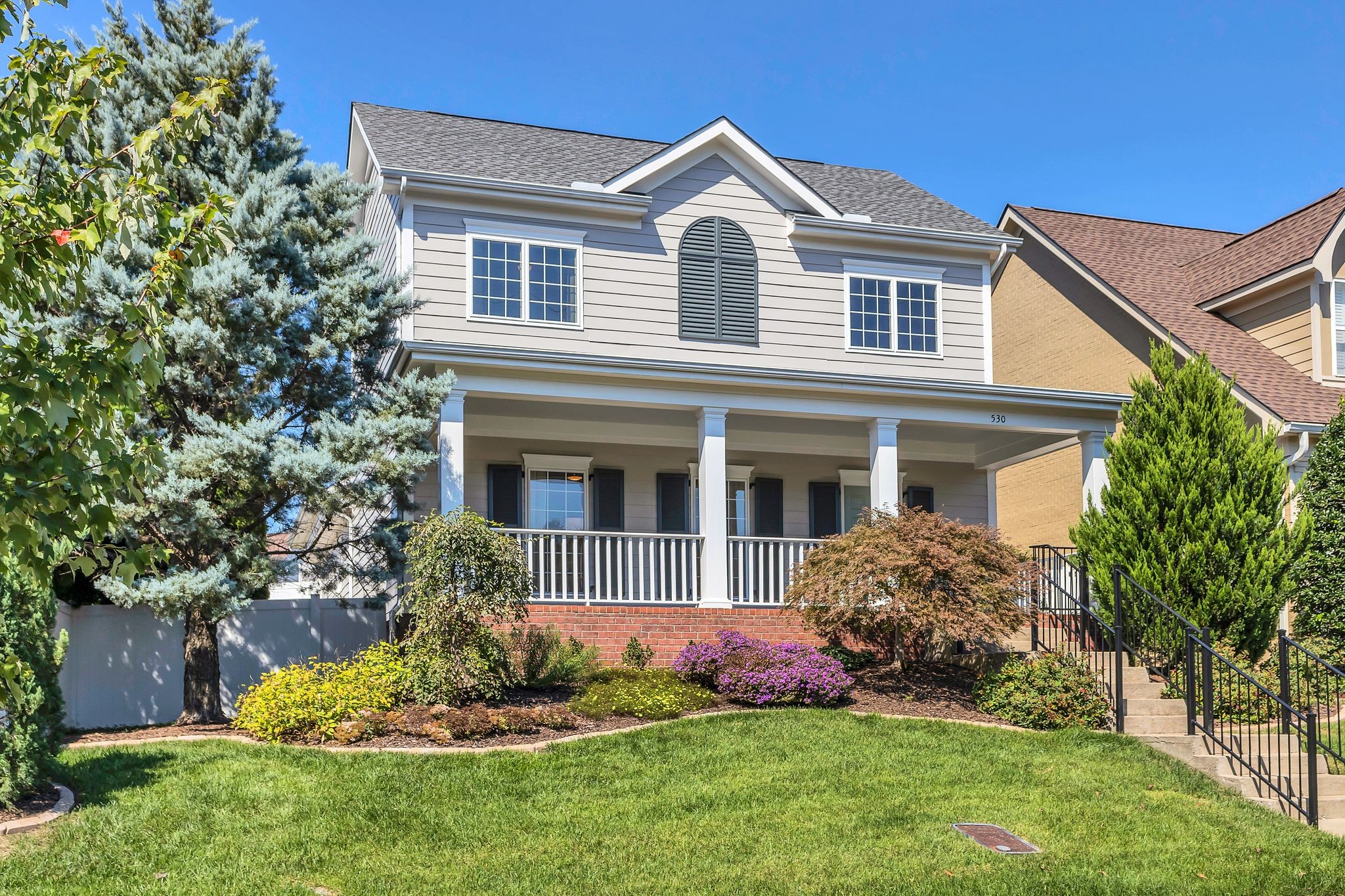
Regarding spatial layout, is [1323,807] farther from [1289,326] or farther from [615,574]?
[1289,326]

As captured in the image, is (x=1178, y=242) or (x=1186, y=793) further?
(x=1178, y=242)

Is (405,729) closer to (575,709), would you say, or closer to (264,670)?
(575,709)

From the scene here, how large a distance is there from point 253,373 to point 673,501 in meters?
7.14

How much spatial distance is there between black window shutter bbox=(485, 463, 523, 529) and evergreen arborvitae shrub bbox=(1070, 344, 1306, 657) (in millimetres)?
8091

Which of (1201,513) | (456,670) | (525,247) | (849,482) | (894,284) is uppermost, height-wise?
(525,247)

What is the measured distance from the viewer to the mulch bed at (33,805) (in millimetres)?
8320

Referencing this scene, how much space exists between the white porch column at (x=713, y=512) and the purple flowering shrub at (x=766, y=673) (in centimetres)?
201

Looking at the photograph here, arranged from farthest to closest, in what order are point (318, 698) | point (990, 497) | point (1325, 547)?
point (990, 497) < point (1325, 547) < point (318, 698)

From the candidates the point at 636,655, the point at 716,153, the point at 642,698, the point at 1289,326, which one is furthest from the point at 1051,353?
the point at 642,698

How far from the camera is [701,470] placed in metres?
15.9

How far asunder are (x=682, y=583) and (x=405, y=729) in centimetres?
516

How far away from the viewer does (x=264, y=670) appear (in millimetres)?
15273

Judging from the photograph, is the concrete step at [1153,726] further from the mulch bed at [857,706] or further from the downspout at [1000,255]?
the downspout at [1000,255]

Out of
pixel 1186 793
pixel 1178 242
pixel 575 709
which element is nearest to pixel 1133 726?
pixel 1186 793
